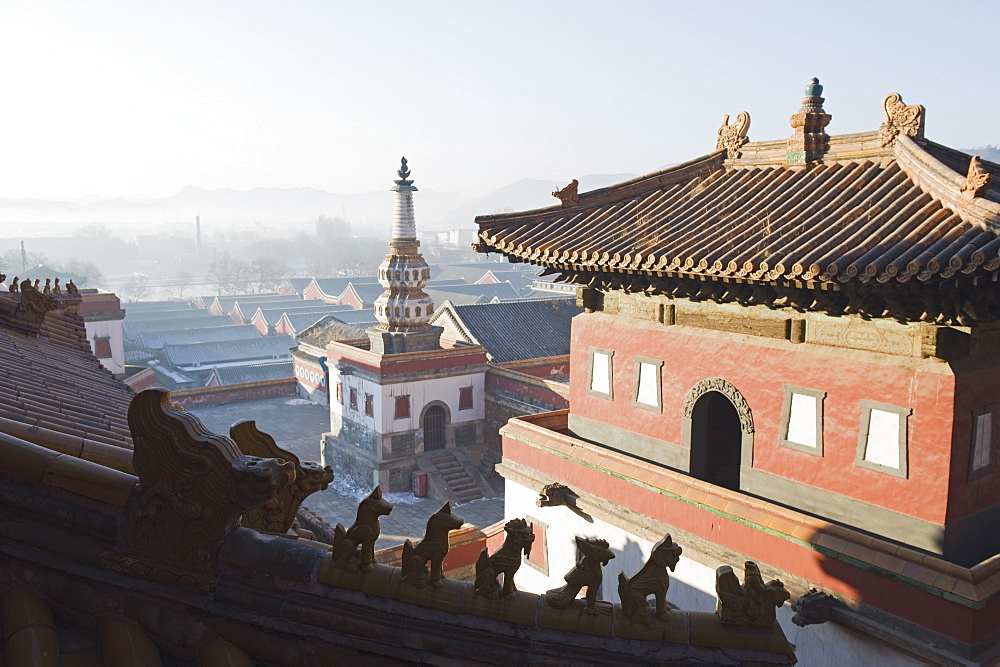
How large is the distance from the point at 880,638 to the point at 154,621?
283 inches

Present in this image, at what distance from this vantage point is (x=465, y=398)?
27.5 metres

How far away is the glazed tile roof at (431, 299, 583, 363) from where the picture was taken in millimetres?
29922

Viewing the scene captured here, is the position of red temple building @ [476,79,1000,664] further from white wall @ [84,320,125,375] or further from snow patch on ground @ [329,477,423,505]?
white wall @ [84,320,125,375]

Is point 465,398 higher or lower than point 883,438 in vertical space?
lower

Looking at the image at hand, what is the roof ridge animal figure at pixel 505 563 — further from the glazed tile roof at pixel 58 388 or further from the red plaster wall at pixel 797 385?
the red plaster wall at pixel 797 385

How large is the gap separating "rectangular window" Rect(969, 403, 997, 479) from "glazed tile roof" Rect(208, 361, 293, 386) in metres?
35.0

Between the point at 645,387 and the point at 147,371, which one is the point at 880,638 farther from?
the point at 147,371

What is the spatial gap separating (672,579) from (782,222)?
486 cm

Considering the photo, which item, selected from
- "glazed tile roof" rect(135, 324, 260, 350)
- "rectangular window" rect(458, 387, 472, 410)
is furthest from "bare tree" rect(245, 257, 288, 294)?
"rectangular window" rect(458, 387, 472, 410)

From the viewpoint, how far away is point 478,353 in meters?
27.7

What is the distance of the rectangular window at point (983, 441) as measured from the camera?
8227 mm

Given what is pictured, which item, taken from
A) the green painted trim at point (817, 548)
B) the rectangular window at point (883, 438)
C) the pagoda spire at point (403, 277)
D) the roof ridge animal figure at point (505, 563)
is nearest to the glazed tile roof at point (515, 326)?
the pagoda spire at point (403, 277)

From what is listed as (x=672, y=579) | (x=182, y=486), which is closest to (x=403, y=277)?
(x=672, y=579)

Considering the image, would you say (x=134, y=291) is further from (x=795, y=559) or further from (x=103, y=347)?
(x=795, y=559)
